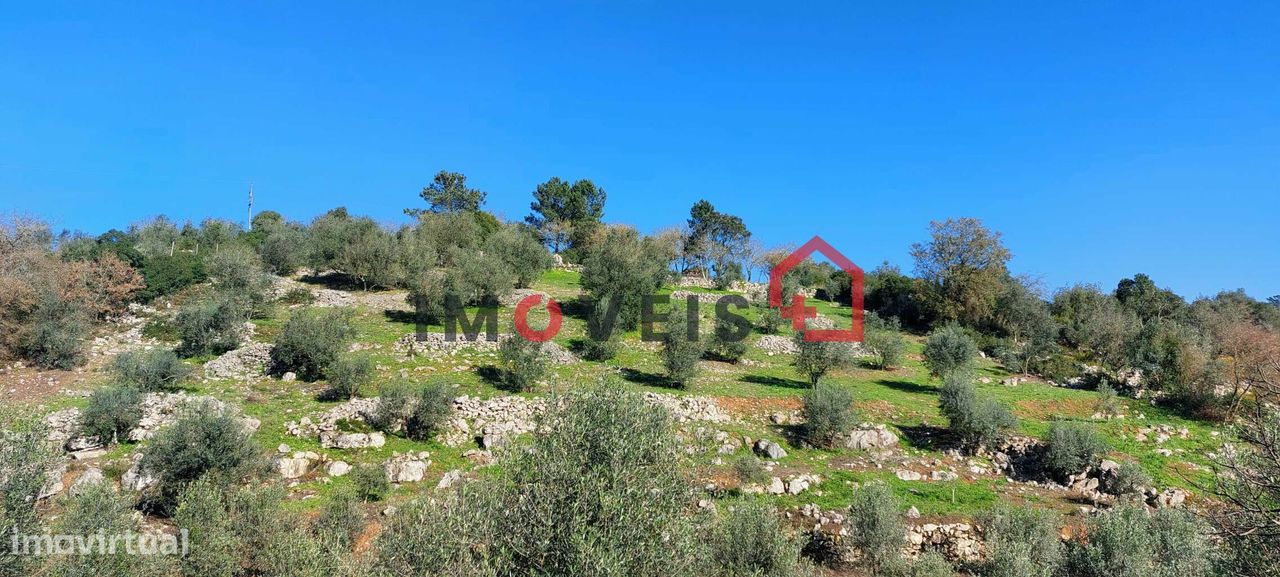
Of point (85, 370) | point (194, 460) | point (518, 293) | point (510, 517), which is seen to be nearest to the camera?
point (510, 517)

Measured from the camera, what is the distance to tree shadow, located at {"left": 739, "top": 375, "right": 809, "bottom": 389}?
83.1ft

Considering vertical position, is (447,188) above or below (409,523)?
above

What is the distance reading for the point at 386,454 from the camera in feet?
54.0

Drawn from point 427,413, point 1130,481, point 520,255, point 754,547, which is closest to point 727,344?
point 427,413

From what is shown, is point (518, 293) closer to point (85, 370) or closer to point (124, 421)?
point (85, 370)

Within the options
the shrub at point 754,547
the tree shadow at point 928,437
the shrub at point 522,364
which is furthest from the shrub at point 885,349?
the shrub at point 754,547

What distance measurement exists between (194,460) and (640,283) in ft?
78.8

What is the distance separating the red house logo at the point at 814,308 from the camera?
2691 cm

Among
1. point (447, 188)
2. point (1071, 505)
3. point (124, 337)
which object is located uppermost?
point (447, 188)

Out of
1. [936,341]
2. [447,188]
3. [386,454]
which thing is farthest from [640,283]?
[447,188]

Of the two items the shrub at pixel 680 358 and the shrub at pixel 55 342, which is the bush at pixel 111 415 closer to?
the shrub at pixel 55 342

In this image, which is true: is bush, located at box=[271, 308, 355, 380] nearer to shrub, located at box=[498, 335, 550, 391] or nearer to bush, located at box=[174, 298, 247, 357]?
bush, located at box=[174, 298, 247, 357]

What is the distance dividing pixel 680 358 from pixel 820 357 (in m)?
6.34

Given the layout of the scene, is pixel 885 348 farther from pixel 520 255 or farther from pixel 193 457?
pixel 193 457
